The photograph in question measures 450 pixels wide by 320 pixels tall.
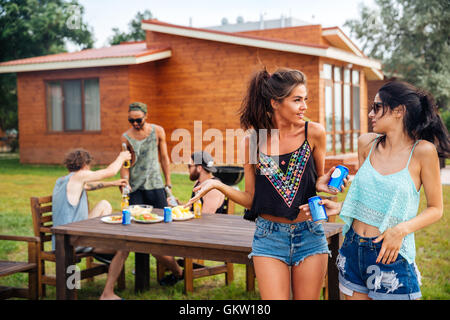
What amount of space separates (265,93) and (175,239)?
63.6 inches

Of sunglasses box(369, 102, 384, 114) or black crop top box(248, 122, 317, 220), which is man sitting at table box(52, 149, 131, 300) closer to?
black crop top box(248, 122, 317, 220)

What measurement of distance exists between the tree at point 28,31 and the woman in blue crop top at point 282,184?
26781 mm

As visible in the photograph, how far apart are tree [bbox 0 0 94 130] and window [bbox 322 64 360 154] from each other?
17.7 m

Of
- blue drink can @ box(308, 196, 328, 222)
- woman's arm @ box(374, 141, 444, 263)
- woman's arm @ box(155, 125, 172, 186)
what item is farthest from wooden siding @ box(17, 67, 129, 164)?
woman's arm @ box(374, 141, 444, 263)

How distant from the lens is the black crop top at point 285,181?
2660mm

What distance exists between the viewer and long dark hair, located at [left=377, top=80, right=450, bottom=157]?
2490 mm

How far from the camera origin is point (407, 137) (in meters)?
2.53

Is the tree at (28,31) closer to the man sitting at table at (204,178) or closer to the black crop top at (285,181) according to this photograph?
the man sitting at table at (204,178)

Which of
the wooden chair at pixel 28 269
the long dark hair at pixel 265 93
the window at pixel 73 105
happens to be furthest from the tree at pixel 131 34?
the long dark hair at pixel 265 93

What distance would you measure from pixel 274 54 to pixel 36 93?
9105 millimetres

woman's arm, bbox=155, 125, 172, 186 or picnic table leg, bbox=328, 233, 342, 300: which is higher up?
woman's arm, bbox=155, 125, 172, 186

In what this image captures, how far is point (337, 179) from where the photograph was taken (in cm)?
259

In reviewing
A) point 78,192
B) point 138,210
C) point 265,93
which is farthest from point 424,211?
point 78,192
